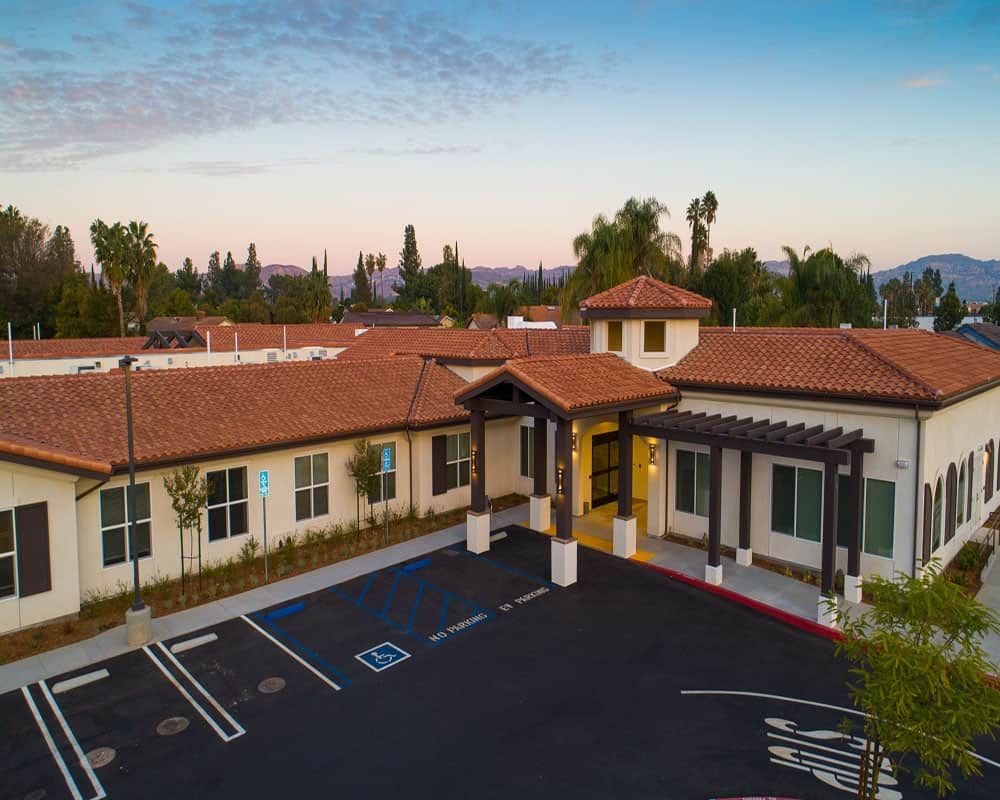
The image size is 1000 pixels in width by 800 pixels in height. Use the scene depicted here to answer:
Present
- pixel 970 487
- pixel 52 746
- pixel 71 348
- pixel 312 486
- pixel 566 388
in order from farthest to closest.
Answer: pixel 71 348
pixel 970 487
pixel 312 486
pixel 566 388
pixel 52 746

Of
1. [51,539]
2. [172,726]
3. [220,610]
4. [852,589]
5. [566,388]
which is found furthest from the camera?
[566,388]

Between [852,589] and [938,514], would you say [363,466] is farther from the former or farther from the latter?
[938,514]

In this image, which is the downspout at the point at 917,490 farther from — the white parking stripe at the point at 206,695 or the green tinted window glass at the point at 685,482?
the white parking stripe at the point at 206,695

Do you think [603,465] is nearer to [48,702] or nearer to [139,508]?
[139,508]

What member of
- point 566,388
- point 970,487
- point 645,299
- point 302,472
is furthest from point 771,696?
point 302,472

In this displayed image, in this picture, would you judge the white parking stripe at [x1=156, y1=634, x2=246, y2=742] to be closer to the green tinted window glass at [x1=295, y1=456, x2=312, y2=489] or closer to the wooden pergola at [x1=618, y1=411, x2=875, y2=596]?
the green tinted window glass at [x1=295, y1=456, x2=312, y2=489]

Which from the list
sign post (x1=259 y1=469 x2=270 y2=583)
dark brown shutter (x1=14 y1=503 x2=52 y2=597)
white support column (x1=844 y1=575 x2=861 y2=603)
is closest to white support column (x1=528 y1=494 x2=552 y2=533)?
sign post (x1=259 y1=469 x2=270 y2=583)

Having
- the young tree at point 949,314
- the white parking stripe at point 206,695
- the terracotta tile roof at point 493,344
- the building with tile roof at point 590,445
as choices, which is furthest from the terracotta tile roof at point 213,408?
the young tree at point 949,314

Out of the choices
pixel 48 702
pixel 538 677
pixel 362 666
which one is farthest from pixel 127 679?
pixel 538 677
